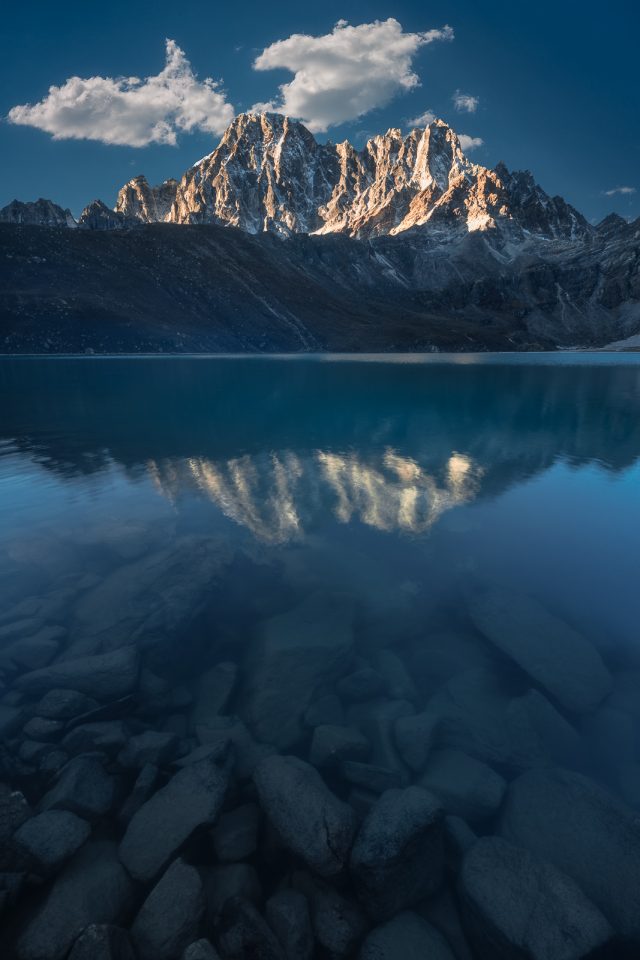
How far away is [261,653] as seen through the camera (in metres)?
8.95

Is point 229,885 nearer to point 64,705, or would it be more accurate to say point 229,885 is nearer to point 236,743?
point 236,743

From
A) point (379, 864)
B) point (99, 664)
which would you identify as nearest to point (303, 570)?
point (99, 664)

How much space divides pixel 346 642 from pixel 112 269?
5788 inches

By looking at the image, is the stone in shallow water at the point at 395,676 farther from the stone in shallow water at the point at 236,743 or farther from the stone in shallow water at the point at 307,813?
the stone in shallow water at the point at 307,813

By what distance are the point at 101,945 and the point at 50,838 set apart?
1318 millimetres

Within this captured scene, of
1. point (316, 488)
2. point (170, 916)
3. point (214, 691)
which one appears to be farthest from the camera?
point (316, 488)

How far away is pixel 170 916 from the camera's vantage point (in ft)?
15.2

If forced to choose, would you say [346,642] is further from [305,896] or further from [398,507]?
[398,507]

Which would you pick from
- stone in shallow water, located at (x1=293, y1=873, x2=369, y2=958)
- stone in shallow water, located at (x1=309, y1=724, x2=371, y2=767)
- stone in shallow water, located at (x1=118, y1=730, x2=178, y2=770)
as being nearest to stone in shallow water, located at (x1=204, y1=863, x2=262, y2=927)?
stone in shallow water, located at (x1=293, y1=873, x2=369, y2=958)

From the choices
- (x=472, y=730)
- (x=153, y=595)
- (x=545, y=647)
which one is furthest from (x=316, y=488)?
(x=472, y=730)

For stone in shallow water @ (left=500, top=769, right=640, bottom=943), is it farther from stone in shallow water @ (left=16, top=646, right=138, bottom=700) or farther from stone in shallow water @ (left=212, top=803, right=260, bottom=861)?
stone in shallow water @ (left=16, top=646, right=138, bottom=700)

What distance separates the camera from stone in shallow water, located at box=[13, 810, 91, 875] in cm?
Result: 498

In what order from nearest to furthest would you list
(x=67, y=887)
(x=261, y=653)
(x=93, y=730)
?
(x=67, y=887) < (x=93, y=730) < (x=261, y=653)

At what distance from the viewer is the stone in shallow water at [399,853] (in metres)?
5.04
